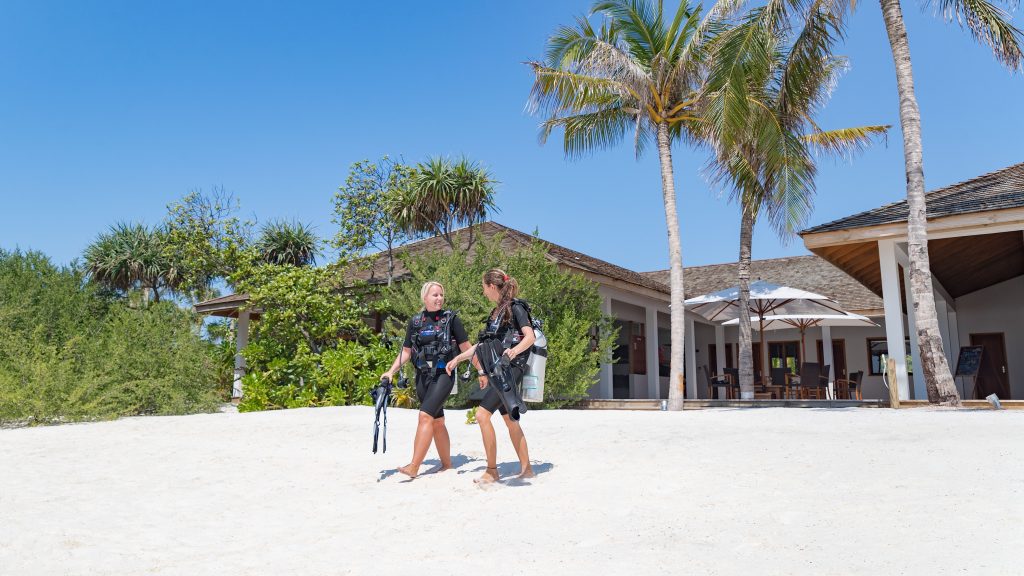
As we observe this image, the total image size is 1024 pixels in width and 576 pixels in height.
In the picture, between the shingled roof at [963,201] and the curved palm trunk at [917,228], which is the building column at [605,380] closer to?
the shingled roof at [963,201]

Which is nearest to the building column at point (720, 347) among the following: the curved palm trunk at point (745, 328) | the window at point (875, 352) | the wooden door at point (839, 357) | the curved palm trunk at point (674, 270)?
the wooden door at point (839, 357)

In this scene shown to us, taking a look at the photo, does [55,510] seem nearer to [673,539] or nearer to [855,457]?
[673,539]

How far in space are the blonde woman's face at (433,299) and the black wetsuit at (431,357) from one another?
0.05 meters

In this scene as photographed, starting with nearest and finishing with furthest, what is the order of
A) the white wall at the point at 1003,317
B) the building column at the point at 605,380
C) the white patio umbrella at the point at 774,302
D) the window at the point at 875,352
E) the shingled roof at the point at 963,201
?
the shingled roof at the point at 963,201 → the white patio umbrella at the point at 774,302 → the building column at the point at 605,380 → the white wall at the point at 1003,317 → the window at the point at 875,352

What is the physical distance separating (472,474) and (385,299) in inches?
278

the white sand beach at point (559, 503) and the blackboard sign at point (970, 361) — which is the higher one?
the blackboard sign at point (970, 361)

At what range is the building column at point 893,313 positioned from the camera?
10.2 m

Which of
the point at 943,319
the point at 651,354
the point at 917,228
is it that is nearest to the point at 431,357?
the point at 917,228

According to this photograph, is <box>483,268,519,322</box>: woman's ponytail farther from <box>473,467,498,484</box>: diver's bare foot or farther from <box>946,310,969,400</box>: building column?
<box>946,310,969,400</box>: building column

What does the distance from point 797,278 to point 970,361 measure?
1221 cm

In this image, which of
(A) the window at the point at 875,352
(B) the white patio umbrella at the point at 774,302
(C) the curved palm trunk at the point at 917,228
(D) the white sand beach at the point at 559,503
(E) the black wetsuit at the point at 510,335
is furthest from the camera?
(A) the window at the point at 875,352

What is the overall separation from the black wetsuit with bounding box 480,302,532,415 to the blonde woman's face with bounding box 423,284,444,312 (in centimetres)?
48

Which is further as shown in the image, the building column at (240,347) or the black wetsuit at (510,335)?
the building column at (240,347)

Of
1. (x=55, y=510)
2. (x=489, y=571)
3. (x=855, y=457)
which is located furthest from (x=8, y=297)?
(x=855, y=457)
